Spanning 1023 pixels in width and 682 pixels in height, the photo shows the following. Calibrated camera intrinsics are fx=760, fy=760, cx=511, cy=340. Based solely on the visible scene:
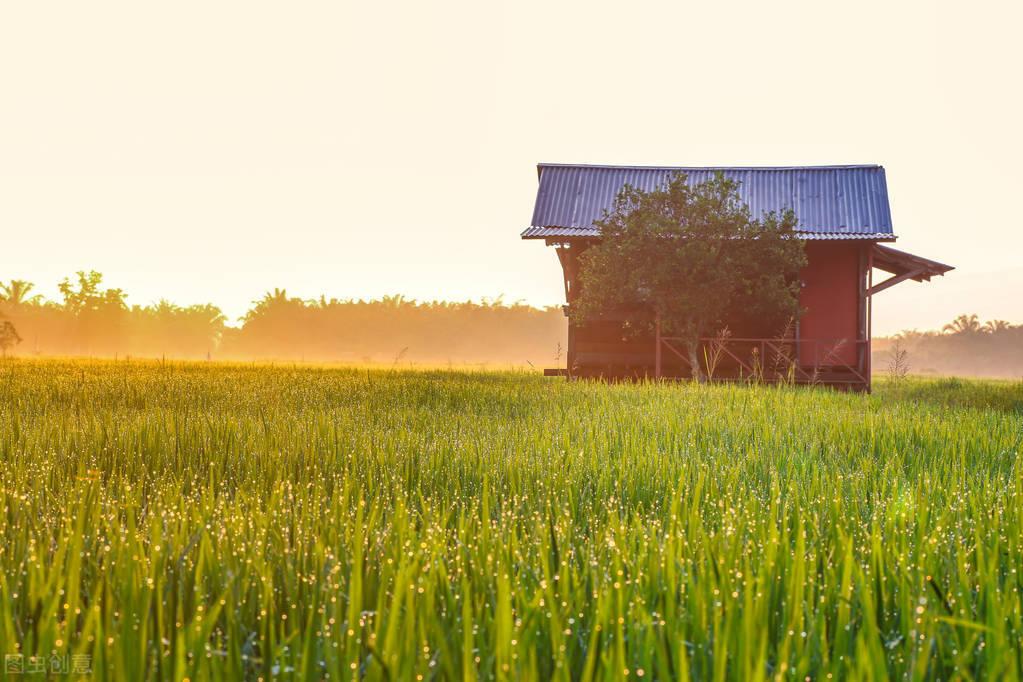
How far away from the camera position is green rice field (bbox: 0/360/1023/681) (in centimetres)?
144

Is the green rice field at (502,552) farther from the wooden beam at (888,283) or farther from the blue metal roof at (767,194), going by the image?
the wooden beam at (888,283)

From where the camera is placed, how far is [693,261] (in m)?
15.8

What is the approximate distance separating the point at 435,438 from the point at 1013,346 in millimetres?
93455

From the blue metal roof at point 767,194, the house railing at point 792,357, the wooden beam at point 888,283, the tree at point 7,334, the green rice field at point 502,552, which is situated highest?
the blue metal roof at point 767,194

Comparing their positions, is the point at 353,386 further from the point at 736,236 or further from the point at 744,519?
the point at 736,236

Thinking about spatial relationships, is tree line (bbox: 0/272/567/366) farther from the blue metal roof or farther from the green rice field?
the green rice field

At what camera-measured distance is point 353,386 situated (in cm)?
976

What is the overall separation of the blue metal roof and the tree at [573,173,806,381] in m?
1.67

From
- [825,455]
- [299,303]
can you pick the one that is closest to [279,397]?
[825,455]

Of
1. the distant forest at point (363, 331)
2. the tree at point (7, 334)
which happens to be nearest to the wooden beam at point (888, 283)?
the tree at point (7, 334)

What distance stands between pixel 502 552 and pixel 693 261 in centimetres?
1452

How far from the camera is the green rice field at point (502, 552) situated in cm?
144

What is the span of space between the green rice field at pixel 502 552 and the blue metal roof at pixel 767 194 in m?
13.6

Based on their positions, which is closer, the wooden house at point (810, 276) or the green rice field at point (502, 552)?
the green rice field at point (502, 552)
